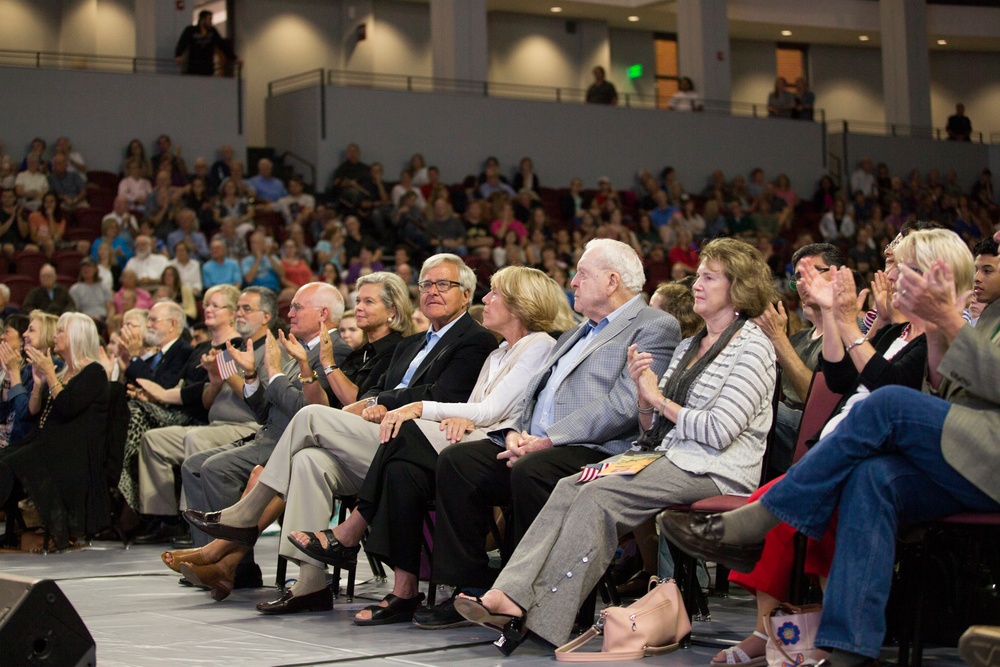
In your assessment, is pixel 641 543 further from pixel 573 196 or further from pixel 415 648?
pixel 573 196

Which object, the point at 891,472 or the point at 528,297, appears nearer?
the point at 891,472

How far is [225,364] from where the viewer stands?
18.8 ft

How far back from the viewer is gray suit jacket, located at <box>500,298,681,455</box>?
4102 mm

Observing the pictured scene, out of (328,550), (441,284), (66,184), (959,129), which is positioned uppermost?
(959,129)

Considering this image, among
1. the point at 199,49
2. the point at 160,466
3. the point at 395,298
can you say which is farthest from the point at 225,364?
the point at 199,49

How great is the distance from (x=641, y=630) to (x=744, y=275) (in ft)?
3.77

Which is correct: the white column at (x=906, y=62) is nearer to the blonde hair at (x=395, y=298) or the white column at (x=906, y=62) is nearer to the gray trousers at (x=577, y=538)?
the blonde hair at (x=395, y=298)

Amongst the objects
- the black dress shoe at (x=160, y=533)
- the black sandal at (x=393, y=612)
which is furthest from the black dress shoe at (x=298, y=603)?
the black dress shoe at (x=160, y=533)

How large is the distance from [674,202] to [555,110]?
6.35 feet

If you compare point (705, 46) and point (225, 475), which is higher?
point (705, 46)

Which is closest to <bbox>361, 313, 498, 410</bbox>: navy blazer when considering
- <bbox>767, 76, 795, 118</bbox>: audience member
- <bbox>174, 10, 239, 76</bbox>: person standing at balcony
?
<bbox>174, 10, 239, 76</bbox>: person standing at balcony

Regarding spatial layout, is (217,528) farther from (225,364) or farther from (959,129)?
(959,129)

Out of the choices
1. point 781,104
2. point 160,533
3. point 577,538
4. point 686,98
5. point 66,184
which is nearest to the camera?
point 577,538

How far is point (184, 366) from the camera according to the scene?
6.83m
